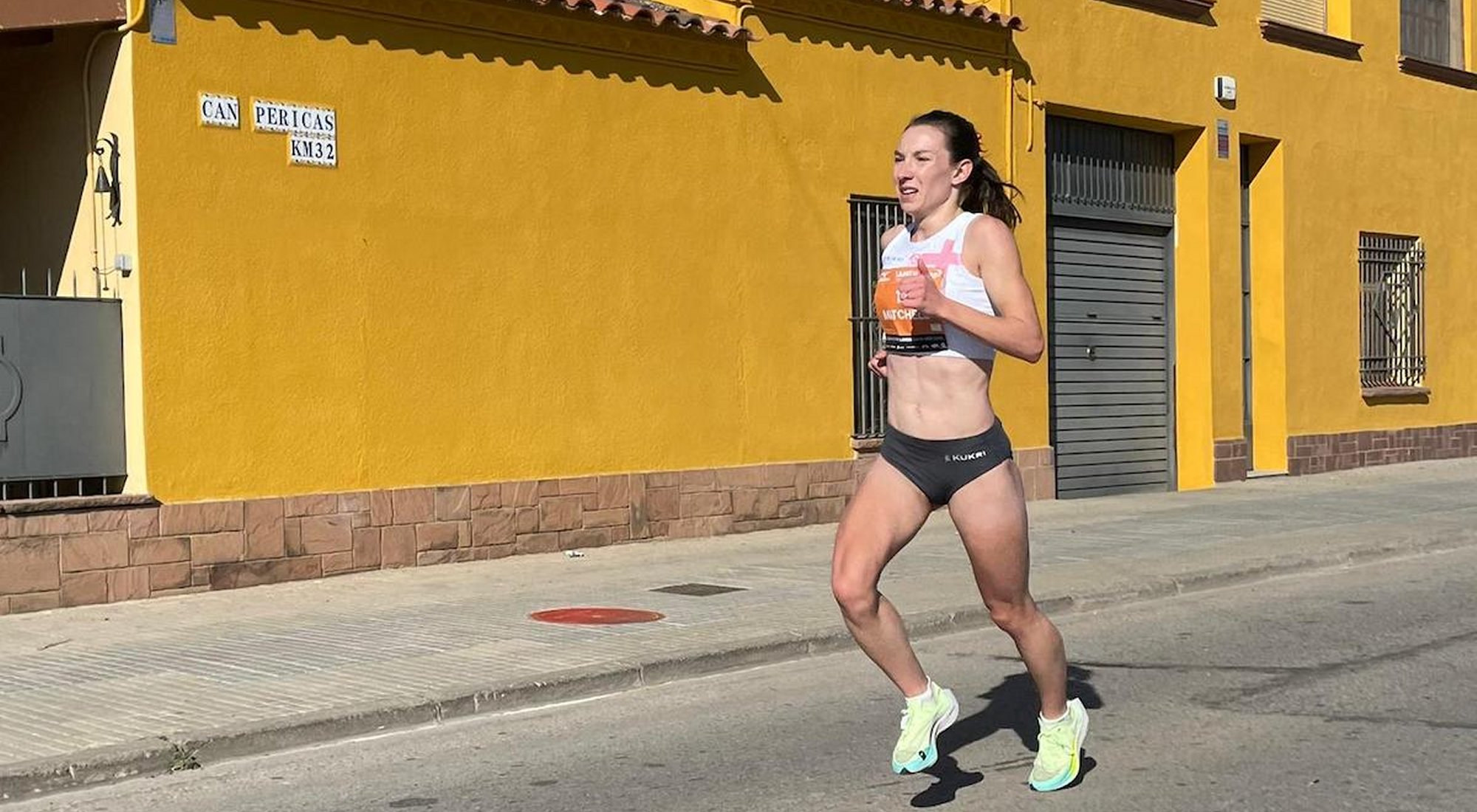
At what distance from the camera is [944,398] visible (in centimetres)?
553

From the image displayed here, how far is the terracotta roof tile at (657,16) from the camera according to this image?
13.1 metres

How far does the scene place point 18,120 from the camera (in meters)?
12.0

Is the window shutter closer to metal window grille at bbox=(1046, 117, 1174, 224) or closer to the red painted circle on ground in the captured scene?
metal window grille at bbox=(1046, 117, 1174, 224)

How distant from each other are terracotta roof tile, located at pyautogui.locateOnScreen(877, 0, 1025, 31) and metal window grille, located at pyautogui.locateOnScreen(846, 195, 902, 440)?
1.74 m

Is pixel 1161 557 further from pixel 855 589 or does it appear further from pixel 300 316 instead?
pixel 855 589

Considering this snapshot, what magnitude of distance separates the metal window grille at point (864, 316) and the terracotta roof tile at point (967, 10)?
68.7 inches

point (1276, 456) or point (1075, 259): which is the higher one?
point (1075, 259)

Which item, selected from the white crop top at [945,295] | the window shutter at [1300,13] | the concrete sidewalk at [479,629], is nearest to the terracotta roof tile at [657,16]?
the concrete sidewalk at [479,629]

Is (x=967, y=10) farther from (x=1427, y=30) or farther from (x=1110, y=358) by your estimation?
(x=1427, y=30)

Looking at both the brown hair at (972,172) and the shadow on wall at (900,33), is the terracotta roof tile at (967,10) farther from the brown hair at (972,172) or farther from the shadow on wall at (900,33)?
the brown hair at (972,172)

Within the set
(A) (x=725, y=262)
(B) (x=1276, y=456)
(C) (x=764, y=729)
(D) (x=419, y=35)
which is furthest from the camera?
(B) (x=1276, y=456)

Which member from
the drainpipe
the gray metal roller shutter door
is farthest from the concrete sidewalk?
the gray metal roller shutter door

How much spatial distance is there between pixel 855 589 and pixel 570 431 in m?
7.95

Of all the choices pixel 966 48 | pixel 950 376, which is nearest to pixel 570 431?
pixel 966 48
